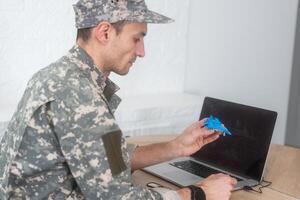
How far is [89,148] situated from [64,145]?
6 centimetres

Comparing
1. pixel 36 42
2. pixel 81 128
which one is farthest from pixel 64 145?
pixel 36 42

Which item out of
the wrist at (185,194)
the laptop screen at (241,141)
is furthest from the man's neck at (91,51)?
the laptop screen at (241,141)

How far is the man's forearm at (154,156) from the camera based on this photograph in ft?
4.74

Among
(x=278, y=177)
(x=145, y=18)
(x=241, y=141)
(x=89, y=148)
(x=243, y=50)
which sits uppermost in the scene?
(x=145, y=18)

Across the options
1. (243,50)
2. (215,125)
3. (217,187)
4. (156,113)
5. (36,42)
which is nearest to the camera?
→ (217,187)

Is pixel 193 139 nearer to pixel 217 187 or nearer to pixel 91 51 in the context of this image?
pixel 217 187

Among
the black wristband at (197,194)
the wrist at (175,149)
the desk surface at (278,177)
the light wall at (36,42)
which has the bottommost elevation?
the desk surface at (278,177)

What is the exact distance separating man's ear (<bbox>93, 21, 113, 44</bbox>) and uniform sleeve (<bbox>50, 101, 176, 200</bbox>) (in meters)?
0.21

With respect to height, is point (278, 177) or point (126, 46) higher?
point (126, 46)

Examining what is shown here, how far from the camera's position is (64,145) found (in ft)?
3.09

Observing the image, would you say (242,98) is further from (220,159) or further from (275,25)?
(220,159)

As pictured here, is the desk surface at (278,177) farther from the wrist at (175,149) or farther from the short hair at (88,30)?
the short hair at (88,30)

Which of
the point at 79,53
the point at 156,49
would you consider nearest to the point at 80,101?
the point at 79,53

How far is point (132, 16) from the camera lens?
108cm
